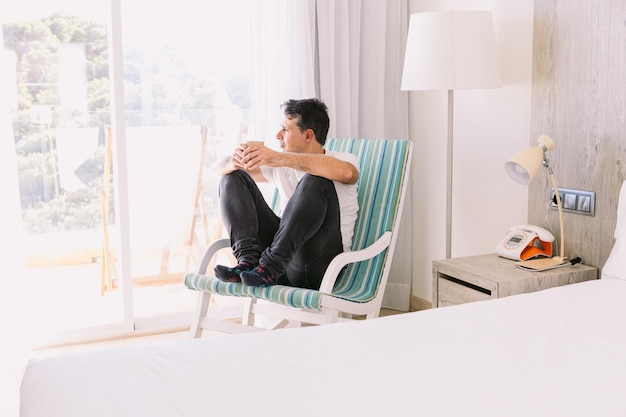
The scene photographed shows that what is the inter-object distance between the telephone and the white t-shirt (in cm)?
61

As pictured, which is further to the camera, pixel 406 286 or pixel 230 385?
pixel 406 286

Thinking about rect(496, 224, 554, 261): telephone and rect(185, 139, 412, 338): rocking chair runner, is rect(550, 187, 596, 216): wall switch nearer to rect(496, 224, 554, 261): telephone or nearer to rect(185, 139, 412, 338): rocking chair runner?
rect(496, 224, 554, 261): telephone

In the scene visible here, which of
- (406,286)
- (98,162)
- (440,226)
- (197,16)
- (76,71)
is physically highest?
(197,16)

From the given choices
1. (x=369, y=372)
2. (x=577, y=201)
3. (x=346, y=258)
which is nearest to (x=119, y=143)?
(x=346, y=258)

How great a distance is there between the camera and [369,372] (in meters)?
1.58

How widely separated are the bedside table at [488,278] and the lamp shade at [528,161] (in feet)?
1.14

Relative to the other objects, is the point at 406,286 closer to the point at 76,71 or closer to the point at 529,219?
the point at 529,219

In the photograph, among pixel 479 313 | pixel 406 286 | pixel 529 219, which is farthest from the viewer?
pixel 406 286

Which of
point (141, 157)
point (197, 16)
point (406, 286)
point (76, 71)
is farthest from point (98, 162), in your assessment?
point (406, 286)

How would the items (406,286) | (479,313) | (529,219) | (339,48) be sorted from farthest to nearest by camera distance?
(406,286) < (339,48) < (529,219) < (479,313)

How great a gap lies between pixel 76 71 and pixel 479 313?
7.55 feet

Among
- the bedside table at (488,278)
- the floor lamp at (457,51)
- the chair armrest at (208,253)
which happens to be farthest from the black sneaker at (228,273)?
the floor lamp at (457,51)

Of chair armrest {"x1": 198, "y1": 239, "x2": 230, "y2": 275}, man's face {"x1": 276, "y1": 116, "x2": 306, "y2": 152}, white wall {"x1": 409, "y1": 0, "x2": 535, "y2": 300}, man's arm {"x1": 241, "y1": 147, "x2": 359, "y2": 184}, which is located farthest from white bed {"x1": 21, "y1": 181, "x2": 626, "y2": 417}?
white wall {"x1": 409, "y1": 0, "x2": 535, "y2": 300}

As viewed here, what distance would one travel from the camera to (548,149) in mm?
2727
